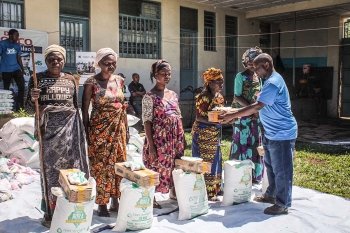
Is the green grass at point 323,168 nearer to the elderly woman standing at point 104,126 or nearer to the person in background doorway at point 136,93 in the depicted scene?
the elderly woman standing at point 104,126

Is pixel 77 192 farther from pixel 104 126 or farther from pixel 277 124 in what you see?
pixel 277 124

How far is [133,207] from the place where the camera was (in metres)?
Result: 3.38

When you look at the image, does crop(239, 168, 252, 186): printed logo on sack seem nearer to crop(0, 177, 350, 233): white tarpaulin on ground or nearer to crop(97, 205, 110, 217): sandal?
crop(0, 177, 350, 233): white tarpaulin on ground

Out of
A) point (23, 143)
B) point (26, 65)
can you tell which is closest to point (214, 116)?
point (23, 143)

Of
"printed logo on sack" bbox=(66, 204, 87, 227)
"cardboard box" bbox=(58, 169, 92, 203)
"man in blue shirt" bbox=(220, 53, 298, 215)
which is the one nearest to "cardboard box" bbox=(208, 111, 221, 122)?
"man in blue shirt" bbox=(220, 53, 298, 215)

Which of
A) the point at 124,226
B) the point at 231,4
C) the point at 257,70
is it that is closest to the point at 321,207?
the point at 257,70

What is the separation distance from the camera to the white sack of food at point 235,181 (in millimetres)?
4191

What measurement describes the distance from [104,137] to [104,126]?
0.11 meters

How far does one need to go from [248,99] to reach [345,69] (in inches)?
470

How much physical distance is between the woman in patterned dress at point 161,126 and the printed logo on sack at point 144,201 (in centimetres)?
65

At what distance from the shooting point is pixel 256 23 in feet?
51.6

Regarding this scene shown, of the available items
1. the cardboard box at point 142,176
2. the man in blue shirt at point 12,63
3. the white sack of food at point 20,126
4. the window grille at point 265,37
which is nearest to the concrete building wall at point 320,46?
the window grille at point 265,37

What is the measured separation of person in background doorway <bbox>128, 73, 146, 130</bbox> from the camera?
1069 cm

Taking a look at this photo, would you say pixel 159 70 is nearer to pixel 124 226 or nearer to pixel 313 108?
pixel 124 226
